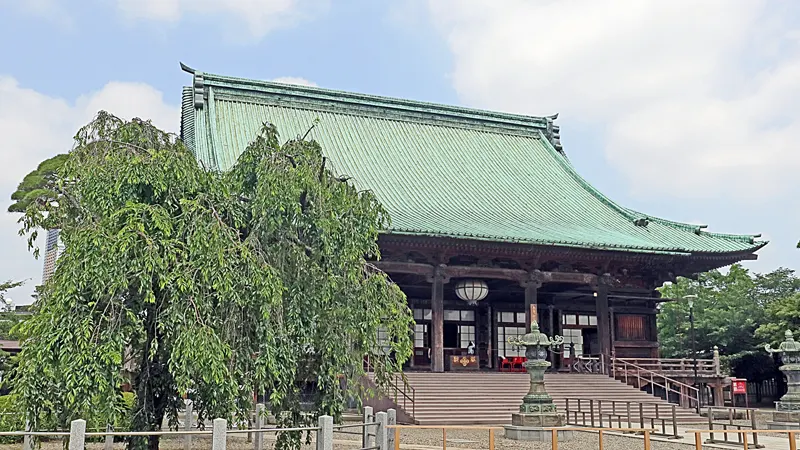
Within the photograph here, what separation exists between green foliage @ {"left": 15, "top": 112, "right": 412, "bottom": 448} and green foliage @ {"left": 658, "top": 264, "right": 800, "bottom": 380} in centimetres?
2611

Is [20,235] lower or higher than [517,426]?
higher

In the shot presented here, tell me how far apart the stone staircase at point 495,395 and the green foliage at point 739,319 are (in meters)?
12.6

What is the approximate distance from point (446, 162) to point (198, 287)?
20343 millimetres

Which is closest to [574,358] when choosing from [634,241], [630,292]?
[630,292]

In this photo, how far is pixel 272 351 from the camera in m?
10.2

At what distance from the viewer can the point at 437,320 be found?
75.6 ft

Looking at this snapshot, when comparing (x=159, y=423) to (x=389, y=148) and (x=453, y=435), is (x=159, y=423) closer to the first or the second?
(x=453, y=435)

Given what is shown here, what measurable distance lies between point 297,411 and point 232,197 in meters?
3.35

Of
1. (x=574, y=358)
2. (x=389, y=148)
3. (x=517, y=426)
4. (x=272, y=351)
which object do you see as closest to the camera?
(x=272, y=351)

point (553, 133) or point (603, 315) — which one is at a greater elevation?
point (553, 133)

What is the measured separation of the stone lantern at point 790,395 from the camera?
19.5 meters

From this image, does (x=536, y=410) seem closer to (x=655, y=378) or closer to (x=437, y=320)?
(x=437, y=320)

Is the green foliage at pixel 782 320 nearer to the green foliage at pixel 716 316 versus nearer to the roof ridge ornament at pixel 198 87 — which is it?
the green foliage at pixel 716 316

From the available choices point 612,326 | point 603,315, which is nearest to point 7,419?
point 603,315
